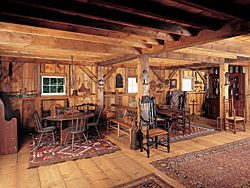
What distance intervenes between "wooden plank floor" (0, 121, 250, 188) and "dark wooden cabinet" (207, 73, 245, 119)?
4.07 metres

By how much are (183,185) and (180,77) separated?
279 inches

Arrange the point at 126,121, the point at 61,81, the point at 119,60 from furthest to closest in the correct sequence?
the point at 61,81 → the point at 119,60 → the point at 126,121

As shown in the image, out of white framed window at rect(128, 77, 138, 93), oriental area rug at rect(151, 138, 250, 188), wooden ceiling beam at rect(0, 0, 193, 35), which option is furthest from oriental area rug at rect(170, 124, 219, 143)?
wooden ceiling beam at rect(0, 0, 193, 35)

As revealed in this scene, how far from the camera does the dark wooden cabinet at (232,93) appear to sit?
23.2 ft

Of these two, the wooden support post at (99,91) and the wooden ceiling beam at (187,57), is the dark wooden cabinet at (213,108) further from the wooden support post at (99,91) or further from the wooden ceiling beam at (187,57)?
the wooden support post at (99,91)

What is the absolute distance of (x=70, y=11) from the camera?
1.97 meters

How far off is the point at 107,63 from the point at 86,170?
3941mm

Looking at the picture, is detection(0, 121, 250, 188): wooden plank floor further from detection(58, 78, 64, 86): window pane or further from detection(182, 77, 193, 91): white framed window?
detection(182, 77, 193, 91): white framed window

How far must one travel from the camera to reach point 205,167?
3184 millimetres

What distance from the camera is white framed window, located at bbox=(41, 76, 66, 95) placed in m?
6.27

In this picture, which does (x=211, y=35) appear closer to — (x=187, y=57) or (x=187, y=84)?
(x=187, y=57)

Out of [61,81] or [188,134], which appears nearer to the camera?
[188,134]

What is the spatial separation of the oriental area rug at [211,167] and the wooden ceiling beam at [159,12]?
2.35m

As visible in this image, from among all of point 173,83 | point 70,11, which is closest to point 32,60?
point 70,11
